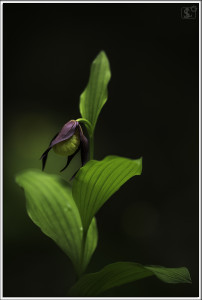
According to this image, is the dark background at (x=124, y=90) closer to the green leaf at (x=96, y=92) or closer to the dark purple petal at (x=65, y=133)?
the green leaf at (x=96, y=92)

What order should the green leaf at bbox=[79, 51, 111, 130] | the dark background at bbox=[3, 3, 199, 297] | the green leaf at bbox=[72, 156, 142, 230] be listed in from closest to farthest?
the green leaf at bbox=[72, 156, 142, 230], the green leaf at bbox=[79, 51, 111, 130], the dark background at bbox=[3, 3, 199, 297]

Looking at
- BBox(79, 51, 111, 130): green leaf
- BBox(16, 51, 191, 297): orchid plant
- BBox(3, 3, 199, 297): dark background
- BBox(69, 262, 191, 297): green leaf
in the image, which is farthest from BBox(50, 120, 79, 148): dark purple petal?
BBox(3, 3, 199, 297): dark background

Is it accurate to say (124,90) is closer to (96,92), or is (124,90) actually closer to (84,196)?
(96,92)

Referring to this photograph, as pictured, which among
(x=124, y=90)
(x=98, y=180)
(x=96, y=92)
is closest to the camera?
→ (x=98, y=180)

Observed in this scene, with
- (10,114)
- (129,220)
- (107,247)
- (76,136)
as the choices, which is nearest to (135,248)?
(107,247)

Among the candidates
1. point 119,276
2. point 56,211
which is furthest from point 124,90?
point 119,276

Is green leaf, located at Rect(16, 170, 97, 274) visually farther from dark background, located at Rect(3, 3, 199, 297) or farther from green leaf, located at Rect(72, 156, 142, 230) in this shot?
dark background, located at Rect(3, 3, 199, 297)
